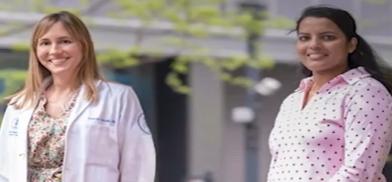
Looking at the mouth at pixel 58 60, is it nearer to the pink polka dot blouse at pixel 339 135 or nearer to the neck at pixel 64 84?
the neck at pixel 64 84

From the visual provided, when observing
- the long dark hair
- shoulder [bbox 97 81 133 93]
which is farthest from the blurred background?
shoulder [bbox 97 81 133 93]

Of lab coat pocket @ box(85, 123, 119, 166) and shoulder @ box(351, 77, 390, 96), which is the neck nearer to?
lab coat pocket @ box(85, 123, 119, 166)

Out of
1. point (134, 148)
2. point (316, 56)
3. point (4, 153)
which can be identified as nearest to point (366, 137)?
point (316, 56)

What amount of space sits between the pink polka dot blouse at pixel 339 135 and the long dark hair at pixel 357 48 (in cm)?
5

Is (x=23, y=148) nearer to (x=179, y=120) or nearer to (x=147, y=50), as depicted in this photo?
(x=147, y=50)

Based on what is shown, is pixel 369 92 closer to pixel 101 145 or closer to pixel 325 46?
pixel 325 46

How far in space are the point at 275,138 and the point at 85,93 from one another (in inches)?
23.6

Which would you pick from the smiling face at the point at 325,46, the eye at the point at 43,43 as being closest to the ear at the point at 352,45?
the smiling face at the point at 325,46

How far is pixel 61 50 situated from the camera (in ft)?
8.70

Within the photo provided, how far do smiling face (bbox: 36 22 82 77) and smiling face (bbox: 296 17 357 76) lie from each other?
69 centimetres

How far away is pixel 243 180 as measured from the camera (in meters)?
9.70

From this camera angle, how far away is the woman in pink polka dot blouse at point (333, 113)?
229 centimetres

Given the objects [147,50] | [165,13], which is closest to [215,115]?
[147,50]

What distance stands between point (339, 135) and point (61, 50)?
2.89 feet
